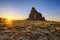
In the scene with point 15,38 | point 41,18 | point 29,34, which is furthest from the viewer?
point 41,18

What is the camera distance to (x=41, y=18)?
234 ft

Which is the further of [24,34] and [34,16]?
[34,16]

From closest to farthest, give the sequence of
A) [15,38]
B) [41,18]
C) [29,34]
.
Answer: [15,38]
[29,34]
[41,18]

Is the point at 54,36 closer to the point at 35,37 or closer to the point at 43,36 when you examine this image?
the point at 43,36

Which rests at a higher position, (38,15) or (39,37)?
(38,15)

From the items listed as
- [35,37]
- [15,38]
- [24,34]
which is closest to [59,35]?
[35,37]

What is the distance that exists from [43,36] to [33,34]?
194 cm

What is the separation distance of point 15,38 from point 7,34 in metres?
2.58

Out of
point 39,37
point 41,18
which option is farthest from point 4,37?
point 41,18

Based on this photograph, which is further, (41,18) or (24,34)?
(41,18)

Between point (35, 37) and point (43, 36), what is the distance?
1.58 m

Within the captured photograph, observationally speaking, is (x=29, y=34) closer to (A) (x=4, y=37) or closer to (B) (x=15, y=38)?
(B) (x=15, y=38)

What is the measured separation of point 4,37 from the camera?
21672mm

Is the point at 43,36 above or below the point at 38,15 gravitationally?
below
